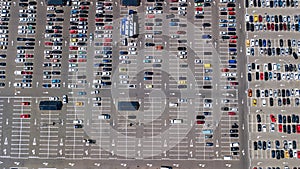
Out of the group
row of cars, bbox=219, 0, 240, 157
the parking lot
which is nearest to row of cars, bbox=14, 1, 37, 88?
row of cars, bbox=219, 0, 240, 157

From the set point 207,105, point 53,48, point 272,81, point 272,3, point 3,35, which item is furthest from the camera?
point 272,3

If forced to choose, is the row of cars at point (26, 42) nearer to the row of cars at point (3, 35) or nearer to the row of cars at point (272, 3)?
the row of cars at point (3, 35)

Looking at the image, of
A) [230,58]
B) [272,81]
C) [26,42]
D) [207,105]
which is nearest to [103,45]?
[26,42]

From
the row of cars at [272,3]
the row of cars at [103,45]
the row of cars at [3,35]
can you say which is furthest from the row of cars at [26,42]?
the row of cars at [272,3]

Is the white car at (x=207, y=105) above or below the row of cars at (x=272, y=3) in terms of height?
below

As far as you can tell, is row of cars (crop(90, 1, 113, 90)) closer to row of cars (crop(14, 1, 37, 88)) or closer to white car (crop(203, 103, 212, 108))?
row of cars (crop(14, 1, 37, 88))

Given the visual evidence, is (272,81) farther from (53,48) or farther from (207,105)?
(53,48)

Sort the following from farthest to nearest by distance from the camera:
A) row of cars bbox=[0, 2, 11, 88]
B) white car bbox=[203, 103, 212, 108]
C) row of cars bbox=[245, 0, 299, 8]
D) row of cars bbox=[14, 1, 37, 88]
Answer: row of cars bbox=[245, 0, 299, 8], row of cars bbox=[0, 2, 11, 88], row of cars bbox=[14, 1, 37, 88], white car bbox=[203, 103, 212, 108]

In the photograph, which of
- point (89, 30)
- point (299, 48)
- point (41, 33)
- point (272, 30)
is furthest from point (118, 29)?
point (299, 48)

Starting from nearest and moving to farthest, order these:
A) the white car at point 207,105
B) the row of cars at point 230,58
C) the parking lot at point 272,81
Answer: the parking lot at point 272,81 → the row of cars at point 230,58 → the white car at point 207,105

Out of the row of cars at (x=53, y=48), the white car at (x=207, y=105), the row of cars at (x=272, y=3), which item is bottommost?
the white car at (x=207, y=105)

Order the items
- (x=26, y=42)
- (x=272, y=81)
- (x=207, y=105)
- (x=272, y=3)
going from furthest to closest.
Result: (x=272, y=3), (x=26, y=42), (x=272, y=81), (x=207, y=105)
